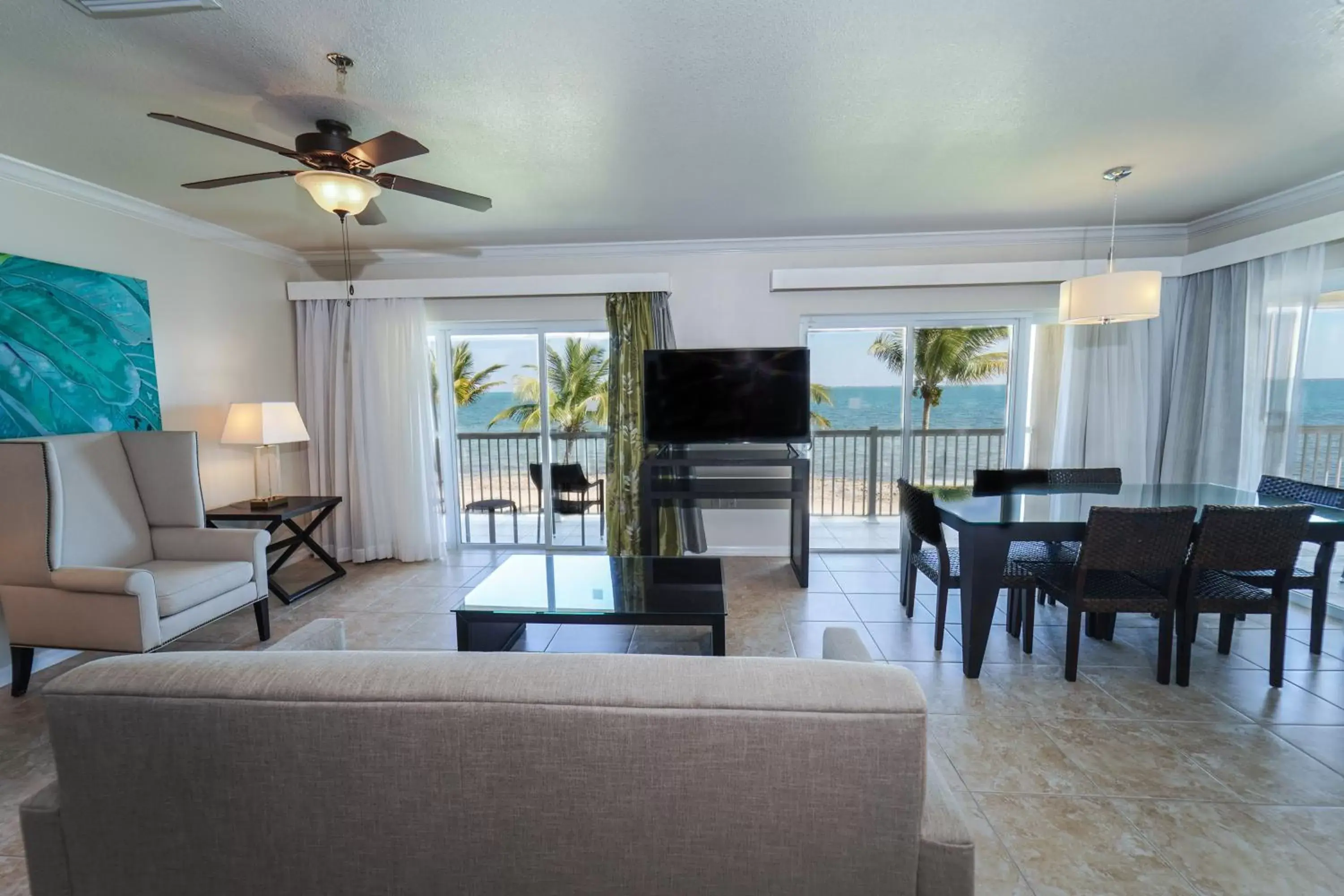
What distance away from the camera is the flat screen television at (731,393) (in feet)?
12.5

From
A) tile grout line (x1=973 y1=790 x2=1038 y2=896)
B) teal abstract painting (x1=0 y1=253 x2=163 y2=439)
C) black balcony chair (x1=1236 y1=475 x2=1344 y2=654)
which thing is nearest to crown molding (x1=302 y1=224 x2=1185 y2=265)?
teal abstract painting (x1=0 y1=253 x2=163 y2=439)

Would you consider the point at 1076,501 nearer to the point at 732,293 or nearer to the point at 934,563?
the point at 934,563

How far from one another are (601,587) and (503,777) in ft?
5.69

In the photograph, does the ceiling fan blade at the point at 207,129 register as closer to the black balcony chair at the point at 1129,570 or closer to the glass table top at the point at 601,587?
the glass table top at the point at 601,587

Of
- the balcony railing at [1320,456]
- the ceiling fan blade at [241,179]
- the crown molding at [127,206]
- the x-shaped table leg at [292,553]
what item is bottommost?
the x-shaped table leg at [292,553]

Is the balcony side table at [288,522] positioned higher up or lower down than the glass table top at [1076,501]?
lower down

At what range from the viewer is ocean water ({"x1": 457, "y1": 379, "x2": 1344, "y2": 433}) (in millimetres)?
4359

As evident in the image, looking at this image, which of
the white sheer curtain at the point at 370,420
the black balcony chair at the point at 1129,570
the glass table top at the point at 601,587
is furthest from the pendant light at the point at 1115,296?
the white sheer curtain at the point at 370,420

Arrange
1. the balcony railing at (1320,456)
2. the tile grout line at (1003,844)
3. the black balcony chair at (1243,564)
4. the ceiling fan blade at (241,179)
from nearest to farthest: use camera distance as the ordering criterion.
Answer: the tile grout line at (1003,844)
the ceiling fan blade at (241,179)
the black balcony chair at (1243,564)
the balcony railing at (1320,456)

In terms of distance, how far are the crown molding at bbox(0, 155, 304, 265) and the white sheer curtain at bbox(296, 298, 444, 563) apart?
1.77 feet

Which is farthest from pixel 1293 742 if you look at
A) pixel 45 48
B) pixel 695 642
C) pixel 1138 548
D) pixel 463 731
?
pixel 45 48

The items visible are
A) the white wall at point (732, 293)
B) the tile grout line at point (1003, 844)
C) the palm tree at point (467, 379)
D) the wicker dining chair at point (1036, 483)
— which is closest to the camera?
the tile grout line at point (1003, 844)

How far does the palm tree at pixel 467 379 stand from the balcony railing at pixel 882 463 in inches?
106

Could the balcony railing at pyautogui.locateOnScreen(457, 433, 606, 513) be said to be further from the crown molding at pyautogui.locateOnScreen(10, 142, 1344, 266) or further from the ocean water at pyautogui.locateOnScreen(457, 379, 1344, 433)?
the crown molding at pyautogui.locateOnScreen(10, 142, 1344, 266)
